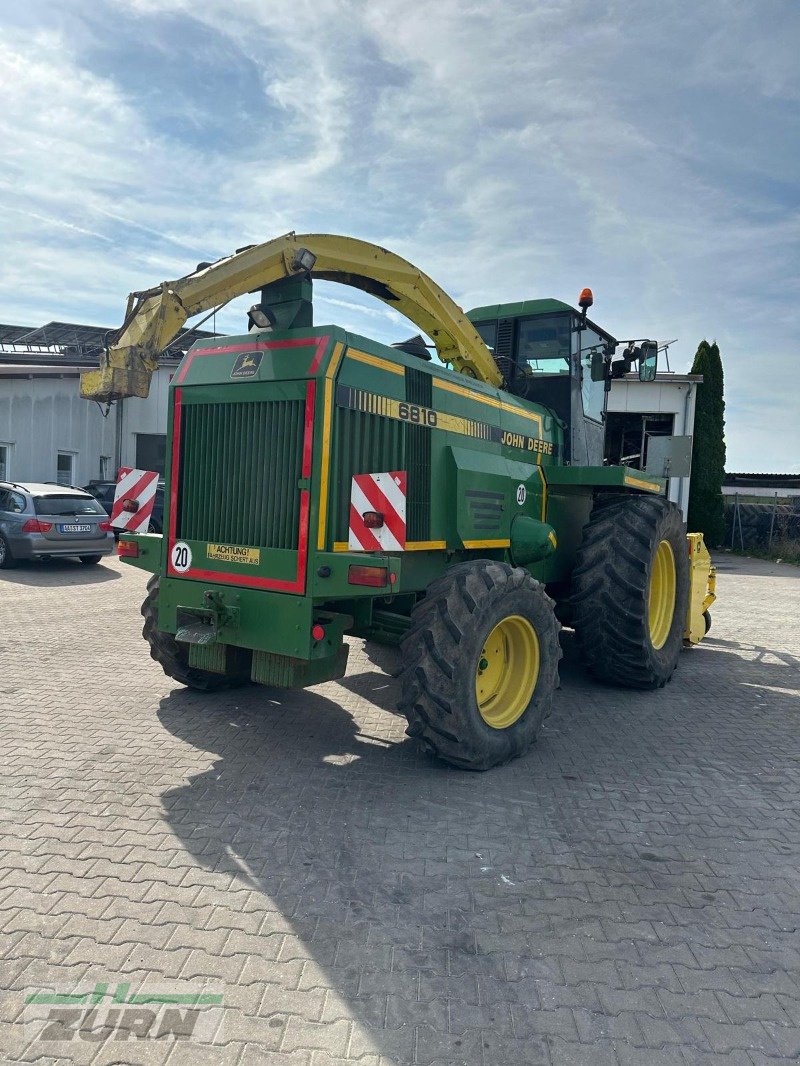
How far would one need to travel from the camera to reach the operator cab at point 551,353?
22.2 feet

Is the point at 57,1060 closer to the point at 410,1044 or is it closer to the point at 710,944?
the point at 410,1044

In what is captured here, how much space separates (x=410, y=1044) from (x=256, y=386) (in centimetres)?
347

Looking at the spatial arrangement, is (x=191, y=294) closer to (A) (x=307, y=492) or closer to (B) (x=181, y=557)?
(A) (x=307, y=492)

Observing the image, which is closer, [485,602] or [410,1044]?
[410,1044]

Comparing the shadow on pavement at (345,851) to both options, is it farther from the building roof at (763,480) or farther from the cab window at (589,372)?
the building roof at (763,480)

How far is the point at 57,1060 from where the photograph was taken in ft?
7.18

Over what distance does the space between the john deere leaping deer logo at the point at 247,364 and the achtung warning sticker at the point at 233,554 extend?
1071 millimetres

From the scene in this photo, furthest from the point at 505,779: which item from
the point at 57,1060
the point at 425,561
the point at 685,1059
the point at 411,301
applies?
the point at 411,301

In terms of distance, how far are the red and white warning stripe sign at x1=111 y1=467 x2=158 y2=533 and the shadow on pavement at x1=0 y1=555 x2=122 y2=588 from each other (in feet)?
22.0

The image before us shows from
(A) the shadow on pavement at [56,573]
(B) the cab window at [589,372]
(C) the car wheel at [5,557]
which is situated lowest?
(A) the shadow on pavement at [56,573]

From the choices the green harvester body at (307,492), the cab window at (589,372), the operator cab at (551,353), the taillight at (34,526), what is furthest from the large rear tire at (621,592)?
the taillight at (34,526)

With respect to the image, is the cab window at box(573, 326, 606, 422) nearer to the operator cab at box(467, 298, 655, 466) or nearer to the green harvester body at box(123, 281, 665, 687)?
the operator cab at box(467, 298, 655, 466)

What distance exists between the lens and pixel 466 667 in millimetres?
4242

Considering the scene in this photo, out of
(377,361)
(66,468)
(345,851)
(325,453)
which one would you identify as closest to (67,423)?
(66,468)
